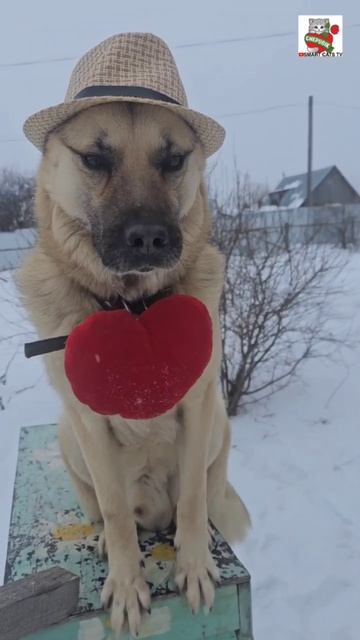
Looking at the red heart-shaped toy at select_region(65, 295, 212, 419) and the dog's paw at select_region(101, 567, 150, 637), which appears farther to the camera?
the dog's paw at select_region(101, 567, 150, 637)

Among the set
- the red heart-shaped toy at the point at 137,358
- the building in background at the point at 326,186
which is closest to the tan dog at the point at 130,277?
the red heart-shaped toy at the point at 137,358

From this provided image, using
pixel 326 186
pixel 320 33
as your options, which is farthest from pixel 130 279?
pixel 326 186

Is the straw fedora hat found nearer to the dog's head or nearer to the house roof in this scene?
the dog's head

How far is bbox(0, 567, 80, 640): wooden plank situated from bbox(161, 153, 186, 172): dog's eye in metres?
1.09

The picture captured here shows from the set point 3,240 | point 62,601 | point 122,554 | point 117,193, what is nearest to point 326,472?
point 122,554

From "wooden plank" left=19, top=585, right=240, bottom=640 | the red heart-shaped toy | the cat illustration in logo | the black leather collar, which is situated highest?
the cat illustration in logo

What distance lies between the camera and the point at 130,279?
1.45 meters

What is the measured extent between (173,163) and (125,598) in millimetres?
1197

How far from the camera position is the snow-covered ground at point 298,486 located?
2.24 metres

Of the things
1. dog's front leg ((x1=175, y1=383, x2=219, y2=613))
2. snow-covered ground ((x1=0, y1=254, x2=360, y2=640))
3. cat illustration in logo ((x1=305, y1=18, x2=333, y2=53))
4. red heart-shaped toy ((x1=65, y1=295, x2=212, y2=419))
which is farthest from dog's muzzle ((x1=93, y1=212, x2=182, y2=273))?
cat illustration in logo ((x1=305, y1=18, x2=333, y2=53))

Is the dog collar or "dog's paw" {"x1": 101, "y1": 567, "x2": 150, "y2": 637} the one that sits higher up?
the dog collar

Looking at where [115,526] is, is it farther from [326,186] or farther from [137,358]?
[326,186]

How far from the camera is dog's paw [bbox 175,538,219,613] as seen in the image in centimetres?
137

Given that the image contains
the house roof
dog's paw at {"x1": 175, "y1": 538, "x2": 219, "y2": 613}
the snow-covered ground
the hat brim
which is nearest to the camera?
the hat brim
